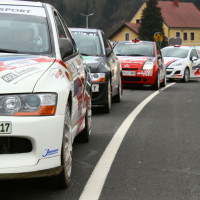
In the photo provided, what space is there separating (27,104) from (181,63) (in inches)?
802

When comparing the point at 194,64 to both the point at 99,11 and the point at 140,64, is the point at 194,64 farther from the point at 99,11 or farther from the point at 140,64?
the point at 99,11

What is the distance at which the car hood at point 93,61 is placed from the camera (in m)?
11.3

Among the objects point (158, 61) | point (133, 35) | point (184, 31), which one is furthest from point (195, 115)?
point (184, 31)

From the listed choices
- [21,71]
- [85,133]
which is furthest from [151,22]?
[21,71]

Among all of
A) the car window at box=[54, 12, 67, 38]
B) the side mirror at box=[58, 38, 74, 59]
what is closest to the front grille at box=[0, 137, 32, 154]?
the side mirror at box=[58, 38, 74, 59]

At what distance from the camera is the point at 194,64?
2577cm

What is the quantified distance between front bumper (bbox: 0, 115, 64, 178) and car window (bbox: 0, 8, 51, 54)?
123 centimetres

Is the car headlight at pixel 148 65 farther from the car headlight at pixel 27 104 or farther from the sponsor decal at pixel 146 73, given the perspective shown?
the car headlight at pixel 27 104

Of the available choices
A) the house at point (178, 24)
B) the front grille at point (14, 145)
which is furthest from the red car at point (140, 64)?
the house at point (178, 24)

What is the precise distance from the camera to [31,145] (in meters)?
4.64

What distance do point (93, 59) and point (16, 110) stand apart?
711cm

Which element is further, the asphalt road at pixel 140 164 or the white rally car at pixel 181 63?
the white rally car at pixel 181 63

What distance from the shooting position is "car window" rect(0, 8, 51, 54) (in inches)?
229

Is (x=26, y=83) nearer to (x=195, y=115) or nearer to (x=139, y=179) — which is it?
(x=139, y=179)
